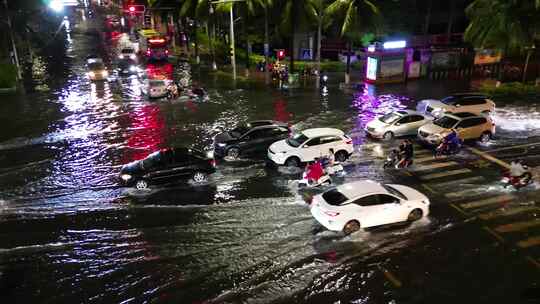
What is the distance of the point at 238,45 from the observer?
62656mm

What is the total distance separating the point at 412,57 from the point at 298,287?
35520 millimetres

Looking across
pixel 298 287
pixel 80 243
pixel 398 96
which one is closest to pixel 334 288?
pixel 298 287

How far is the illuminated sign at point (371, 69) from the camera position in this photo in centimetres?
4175

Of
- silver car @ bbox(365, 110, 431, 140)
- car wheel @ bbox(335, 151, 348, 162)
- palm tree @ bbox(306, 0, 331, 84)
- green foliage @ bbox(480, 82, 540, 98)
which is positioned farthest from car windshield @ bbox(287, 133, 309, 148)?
green foliage @ bbox(480, 82, 540, 98)

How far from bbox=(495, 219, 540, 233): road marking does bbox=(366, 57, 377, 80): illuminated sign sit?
88.8 ft

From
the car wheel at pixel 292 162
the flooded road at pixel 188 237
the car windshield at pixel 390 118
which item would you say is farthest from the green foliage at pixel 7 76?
the car windshield at pixel 390 118

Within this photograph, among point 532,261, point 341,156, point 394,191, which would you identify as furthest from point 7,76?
point 532,261

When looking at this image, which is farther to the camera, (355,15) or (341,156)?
(355,15)

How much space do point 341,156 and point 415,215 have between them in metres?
6.60

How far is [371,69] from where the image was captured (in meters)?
42.3

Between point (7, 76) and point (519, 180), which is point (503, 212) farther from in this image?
point (7, 76)

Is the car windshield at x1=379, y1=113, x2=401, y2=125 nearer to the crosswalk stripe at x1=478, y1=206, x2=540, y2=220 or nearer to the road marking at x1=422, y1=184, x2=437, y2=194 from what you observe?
the road marking at x1=422, y1=184, x2=437, y2=194

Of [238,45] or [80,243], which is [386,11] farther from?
[80,243]

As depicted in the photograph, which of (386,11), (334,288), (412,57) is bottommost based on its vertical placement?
(334,288)
